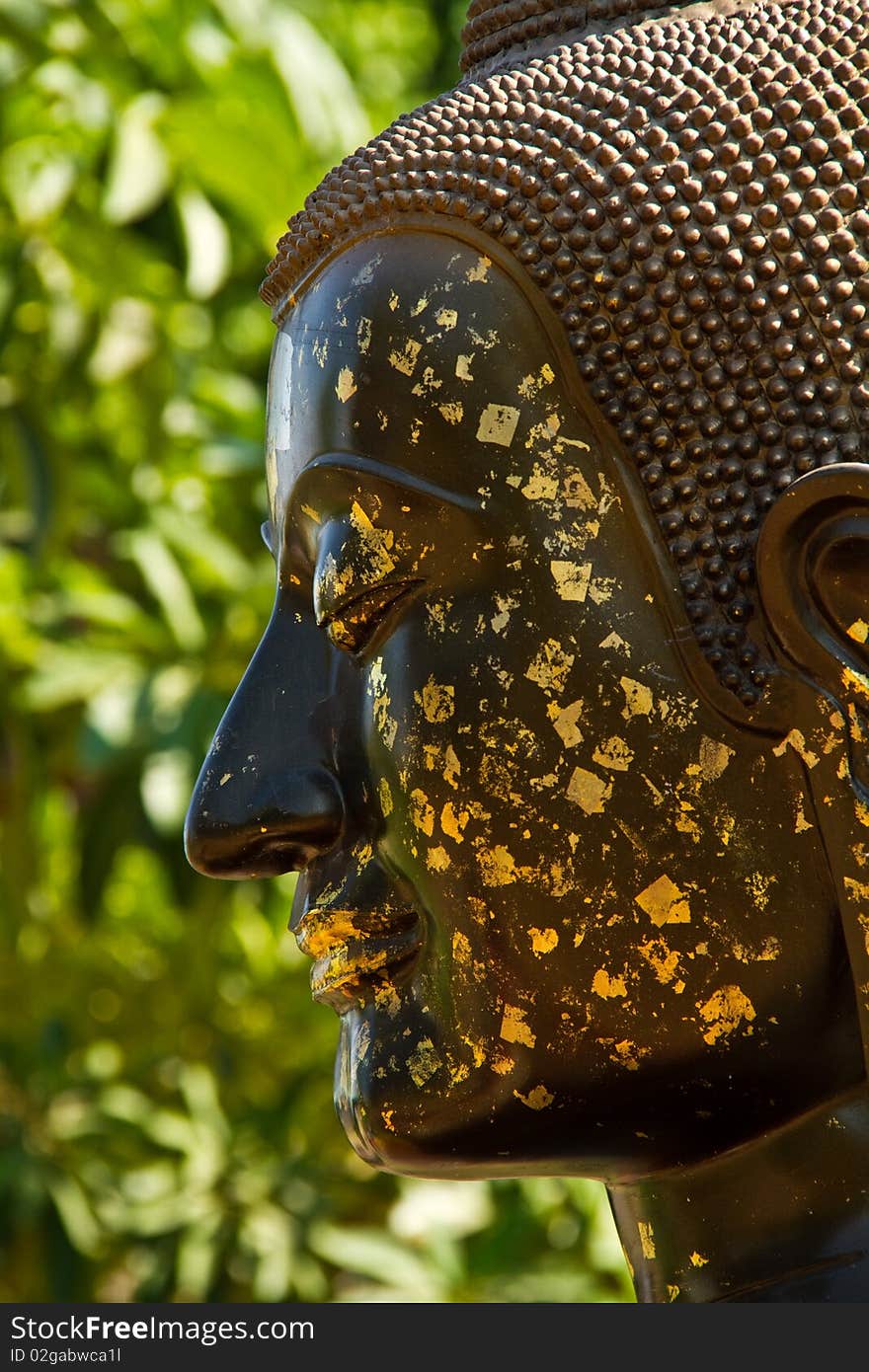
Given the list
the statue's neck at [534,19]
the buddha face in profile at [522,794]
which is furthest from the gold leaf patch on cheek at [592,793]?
the statue's neck at [534,19]

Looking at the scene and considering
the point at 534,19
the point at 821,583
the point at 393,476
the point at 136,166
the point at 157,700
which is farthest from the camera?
the point at 157,700

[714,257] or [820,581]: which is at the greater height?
[714,257]

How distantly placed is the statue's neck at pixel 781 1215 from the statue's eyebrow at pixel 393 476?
2.03 ft

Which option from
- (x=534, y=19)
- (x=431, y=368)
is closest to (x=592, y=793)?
(x=431, y=368)

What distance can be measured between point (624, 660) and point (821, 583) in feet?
0.59

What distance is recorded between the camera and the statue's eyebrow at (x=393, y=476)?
68.3 inches

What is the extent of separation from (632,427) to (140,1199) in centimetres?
337

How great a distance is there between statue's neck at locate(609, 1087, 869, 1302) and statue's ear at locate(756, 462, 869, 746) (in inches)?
14.6

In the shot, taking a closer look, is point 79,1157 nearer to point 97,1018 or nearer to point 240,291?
point 97,1018

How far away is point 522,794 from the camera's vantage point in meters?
1.69

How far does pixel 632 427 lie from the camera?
67.1 inches

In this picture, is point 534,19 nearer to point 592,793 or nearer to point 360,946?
point 592,793

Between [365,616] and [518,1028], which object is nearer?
[518,1028]

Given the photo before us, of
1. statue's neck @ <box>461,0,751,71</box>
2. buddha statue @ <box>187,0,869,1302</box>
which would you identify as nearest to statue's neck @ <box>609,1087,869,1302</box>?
buddha statue @ <box>187,0,869,1302</box>
